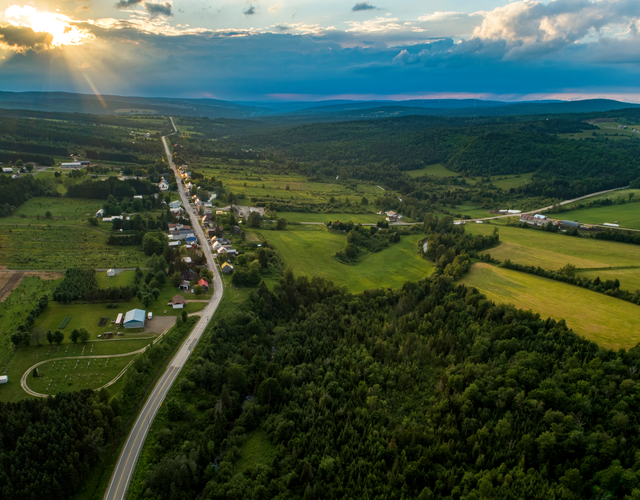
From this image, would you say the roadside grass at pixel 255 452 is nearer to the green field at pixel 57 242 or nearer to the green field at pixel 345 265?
the green field at pixel 345 265

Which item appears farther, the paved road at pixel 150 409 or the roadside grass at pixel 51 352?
the roadside grass at pixel 51 352

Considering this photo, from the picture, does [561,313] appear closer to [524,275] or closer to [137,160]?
[524,275]

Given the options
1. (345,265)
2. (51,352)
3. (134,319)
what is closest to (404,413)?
(134,319)

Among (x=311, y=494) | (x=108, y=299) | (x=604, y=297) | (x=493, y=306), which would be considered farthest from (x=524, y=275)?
(x=108, y=299)

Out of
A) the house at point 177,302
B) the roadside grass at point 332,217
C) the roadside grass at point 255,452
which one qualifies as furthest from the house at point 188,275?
the roadside grass at point 332,217

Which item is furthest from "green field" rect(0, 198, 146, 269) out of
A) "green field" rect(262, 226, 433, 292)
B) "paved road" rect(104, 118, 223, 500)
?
"green field" rect(262, 226, 433, 292)

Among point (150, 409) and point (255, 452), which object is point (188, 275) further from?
point (255, 452)

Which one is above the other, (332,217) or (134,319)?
(332,217)

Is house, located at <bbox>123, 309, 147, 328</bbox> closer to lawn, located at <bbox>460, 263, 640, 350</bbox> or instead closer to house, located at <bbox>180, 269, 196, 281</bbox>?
house, located at <bbox>180, 269, 196, 281</bbox>
